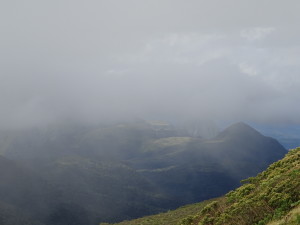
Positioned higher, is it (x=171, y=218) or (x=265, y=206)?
(x=265, y=206)

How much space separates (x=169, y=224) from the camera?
196 ft

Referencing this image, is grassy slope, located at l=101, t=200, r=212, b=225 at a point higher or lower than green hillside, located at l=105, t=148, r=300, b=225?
lower

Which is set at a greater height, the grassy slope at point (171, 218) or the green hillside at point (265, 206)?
the green hillside at point (265, 206)

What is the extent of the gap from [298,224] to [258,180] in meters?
20.5

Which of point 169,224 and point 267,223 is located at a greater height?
point 267,223

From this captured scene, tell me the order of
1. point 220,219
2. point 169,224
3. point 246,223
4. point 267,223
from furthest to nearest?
1. point 169,224
2. point 220,219
3. point 246,223
4. point 267,223

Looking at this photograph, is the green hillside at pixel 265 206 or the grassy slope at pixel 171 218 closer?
the green hillside at pixel 265 206

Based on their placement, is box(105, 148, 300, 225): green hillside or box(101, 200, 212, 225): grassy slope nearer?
box(105, 148, 300, 225): green hillside

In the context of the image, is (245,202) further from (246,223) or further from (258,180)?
(258,180)

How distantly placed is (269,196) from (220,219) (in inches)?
193

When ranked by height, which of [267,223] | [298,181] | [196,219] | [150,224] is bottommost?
[150,224]

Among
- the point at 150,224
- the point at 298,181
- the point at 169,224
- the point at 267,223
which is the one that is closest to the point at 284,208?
the point at 267,223

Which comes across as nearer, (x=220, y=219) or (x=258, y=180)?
(x=220, y=219)

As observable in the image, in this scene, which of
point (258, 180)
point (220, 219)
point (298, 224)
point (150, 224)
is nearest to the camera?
point (298, 224)
